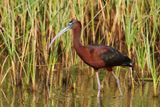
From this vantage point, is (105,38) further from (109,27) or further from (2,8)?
(2,8)

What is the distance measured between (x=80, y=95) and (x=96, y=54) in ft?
2.29

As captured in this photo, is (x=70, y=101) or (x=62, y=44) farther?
(x=62, y=44)

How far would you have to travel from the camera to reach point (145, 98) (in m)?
6.65

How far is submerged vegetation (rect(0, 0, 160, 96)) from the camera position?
686cm

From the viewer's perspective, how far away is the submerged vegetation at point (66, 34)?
22.5 feet

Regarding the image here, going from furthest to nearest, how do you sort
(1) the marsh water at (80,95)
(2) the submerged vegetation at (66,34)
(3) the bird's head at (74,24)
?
1. (3) the bird's head at (74,24)
2. (2) the submerged vegetation at (66,34)
3. (1) the marsh water at (80,95)

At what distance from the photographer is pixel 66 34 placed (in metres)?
7.48

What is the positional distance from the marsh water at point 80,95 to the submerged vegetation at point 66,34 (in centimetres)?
11

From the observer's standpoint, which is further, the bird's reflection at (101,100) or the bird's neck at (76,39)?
the bird's neck at (76,39)

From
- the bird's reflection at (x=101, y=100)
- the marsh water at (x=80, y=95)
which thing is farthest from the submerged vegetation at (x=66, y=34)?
the bird's reflection at (x=101, y=100)

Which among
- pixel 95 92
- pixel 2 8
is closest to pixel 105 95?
pixel 95 92

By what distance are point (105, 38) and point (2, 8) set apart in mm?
1468

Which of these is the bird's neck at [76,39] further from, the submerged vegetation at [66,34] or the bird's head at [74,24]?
the submerged vegetation at [66,34]

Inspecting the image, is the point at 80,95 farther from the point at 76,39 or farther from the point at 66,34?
the point at 66,34
